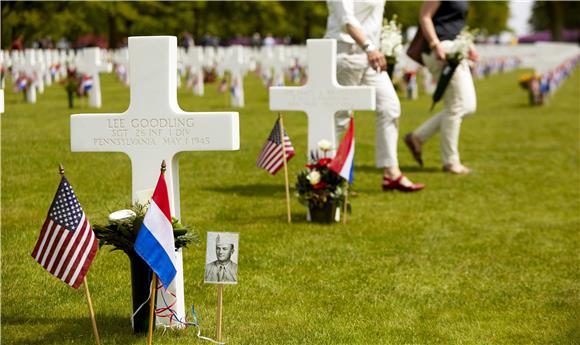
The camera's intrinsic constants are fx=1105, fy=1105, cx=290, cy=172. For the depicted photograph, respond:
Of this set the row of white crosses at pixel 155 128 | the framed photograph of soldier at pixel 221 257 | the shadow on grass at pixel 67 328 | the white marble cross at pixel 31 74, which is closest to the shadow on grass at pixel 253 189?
the shadow on grass at pixel 67 328

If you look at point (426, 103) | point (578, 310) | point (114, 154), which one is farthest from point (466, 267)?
point (426, 103)

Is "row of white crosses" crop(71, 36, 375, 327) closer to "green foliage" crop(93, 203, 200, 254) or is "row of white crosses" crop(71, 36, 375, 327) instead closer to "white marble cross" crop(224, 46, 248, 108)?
"green foliage" crop(93, 203, 200, 254)

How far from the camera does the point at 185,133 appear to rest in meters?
5.92

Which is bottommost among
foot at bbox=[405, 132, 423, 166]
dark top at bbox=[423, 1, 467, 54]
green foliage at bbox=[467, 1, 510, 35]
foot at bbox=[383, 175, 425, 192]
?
foot at bbox=[383, 175, 425, 192]

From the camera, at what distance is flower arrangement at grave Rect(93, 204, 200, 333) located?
566 centimetres

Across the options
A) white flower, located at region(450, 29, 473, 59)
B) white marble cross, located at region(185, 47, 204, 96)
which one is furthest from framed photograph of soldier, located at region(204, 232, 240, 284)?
white marble cross, located at region(185, 47, 204, 96)

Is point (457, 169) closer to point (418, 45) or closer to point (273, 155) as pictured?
point (418, 45)

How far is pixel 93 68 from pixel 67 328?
18.9 meters

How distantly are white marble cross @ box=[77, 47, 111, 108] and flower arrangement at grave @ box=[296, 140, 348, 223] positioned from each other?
15.2 m

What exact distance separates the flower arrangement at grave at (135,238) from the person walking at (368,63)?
4651 mm

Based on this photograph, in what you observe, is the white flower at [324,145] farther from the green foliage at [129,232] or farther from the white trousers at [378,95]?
the green foliage at [129,232]

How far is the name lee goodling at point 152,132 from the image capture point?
5.92 meters

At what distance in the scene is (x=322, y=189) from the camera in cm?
942

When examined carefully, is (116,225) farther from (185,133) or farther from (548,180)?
(548,180)
